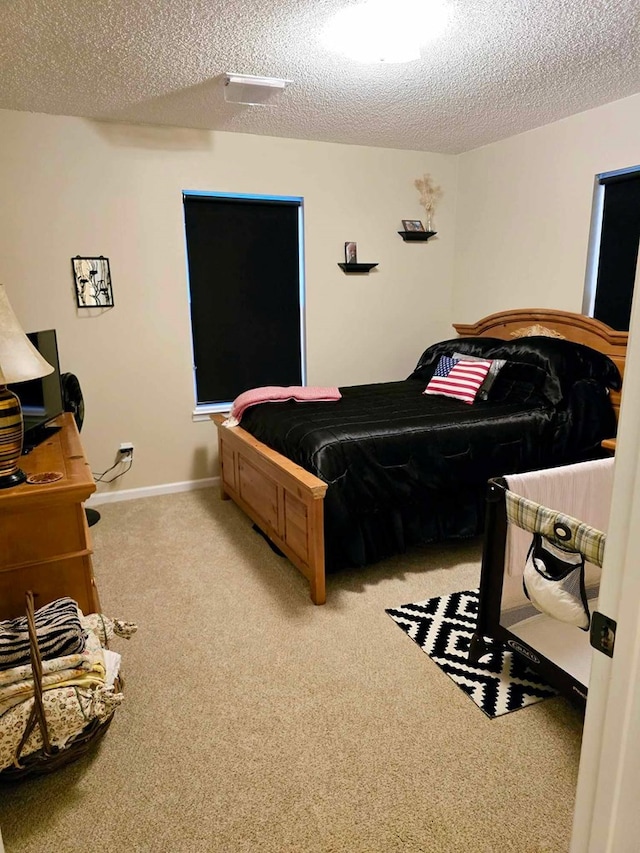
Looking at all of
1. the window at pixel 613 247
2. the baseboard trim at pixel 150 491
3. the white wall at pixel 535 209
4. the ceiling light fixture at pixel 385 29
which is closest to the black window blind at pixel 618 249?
the window at pixel 613 247

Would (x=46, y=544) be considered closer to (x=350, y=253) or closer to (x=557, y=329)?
(x=350, y=253)

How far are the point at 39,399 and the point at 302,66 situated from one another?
83.4 inches

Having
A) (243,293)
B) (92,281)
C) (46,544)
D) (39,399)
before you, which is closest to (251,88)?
(243,293)

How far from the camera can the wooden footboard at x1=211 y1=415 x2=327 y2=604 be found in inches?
99.7

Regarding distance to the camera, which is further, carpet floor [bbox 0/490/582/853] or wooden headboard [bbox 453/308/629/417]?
wooden headboard [bbox 453/308/629/417]

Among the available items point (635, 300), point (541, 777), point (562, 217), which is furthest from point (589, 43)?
point (541, 777)

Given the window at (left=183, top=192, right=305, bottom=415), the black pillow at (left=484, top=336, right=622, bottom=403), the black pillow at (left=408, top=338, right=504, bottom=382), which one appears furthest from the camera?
the window at (left=183, top=192, right=305, bottom=415)

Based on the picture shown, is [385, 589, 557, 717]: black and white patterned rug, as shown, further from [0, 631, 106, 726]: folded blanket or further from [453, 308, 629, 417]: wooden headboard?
[453, 308, 629, 417]: wooden headboard

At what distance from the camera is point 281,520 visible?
114 inches

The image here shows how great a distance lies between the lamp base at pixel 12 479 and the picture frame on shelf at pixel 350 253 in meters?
3.15

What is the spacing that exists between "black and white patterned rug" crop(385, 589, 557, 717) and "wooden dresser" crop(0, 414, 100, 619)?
1337 millimetres

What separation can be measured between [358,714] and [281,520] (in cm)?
116

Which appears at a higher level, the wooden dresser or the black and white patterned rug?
the wooden dresser

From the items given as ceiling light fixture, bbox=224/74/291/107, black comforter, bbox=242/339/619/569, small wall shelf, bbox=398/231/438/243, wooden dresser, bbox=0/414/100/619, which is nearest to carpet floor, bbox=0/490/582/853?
black comforter, bbox=242/339/619/569
